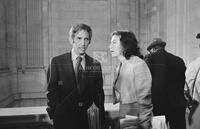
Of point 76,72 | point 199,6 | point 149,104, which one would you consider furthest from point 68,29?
point 199,6

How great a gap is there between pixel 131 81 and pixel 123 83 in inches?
3.1

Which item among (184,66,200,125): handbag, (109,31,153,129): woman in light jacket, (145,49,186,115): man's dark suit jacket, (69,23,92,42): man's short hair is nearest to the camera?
(69,23,92,42): man's short hair

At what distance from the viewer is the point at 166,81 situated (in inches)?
104

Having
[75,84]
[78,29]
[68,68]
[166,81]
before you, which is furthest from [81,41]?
Result: [166,81]

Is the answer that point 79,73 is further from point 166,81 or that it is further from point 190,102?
point 190,102

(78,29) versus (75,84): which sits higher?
(78,29)

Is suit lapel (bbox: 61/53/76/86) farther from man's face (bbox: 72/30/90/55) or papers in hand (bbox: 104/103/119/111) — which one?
papers in hand (bbox: 104/103/119/111)

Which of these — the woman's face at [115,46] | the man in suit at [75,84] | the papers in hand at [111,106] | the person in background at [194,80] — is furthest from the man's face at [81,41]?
the person in background at [194,80]

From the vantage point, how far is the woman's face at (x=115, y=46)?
8.10ft

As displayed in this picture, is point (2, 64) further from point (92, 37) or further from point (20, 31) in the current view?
point (92, 37)

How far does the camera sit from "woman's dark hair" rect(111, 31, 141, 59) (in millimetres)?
2471

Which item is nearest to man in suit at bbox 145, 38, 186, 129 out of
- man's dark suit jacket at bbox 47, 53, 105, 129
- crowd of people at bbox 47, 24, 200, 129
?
crowd of people at bbox 47, 24, 200, 129

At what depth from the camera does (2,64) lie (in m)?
2.22

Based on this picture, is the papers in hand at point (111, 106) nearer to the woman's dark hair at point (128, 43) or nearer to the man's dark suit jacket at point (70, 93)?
the man's dark suit jacket at point (70, 93)
